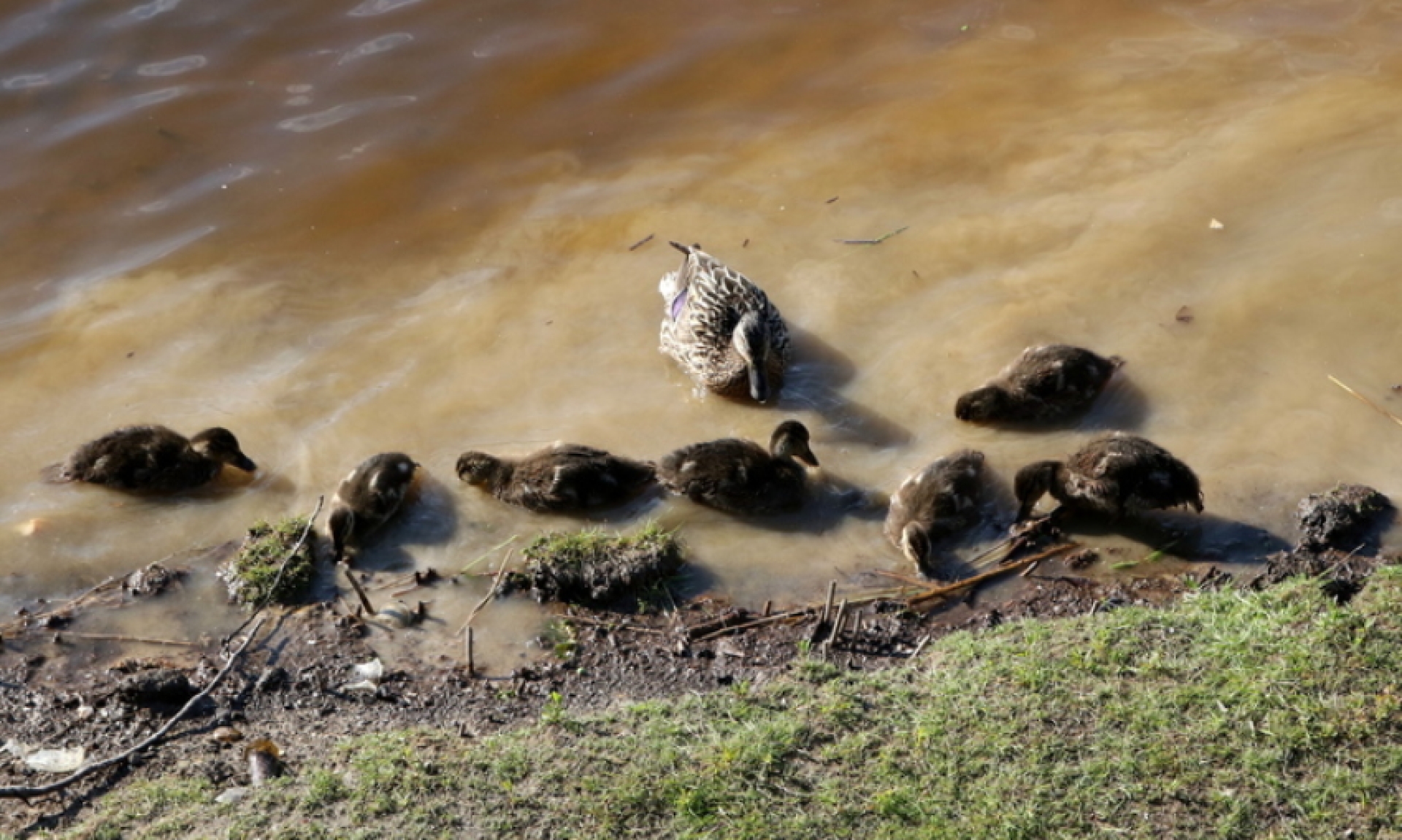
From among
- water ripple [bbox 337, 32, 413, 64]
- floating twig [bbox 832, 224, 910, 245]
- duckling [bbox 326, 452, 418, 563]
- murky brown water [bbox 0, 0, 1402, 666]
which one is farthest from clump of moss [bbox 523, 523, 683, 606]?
water ripple [bbox 337, 32, 413, 64]

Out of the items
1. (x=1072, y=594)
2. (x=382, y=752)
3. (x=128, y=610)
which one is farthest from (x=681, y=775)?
(x=128, y=610)

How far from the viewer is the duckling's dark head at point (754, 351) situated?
6.62 meters

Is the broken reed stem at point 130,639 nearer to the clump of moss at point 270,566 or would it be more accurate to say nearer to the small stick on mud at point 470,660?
the clump of moss at point 270,566

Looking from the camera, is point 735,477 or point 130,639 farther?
point 735,477

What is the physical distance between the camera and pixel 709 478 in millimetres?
5926

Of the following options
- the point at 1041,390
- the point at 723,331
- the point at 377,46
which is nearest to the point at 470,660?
the point at 723,331

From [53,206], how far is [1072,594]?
21.1 feet

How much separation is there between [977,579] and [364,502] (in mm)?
2690

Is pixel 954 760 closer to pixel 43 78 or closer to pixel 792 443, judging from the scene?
pixel 792 443

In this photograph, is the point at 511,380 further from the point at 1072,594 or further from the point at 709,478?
the point at 1072,594

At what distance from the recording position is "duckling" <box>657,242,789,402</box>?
6684 mm

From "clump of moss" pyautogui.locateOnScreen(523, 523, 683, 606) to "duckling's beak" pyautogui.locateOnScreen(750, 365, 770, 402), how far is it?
1.24 m

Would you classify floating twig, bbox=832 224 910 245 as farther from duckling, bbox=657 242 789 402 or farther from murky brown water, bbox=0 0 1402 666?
duckling, bbox=657 242 789 402

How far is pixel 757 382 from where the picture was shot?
6.66 m
